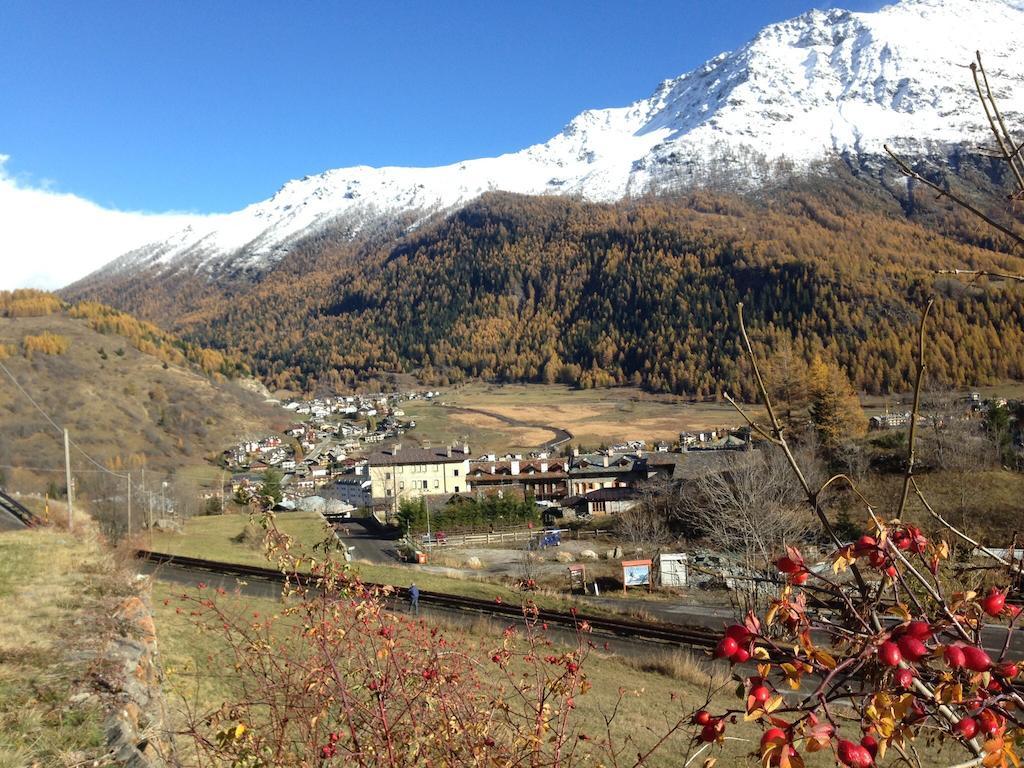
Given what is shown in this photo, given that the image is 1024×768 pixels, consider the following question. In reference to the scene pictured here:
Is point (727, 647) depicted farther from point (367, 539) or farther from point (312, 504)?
point (312, 504)

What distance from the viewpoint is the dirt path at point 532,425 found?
78.9 meters

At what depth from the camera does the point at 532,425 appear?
97.1 meters

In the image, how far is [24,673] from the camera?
6.06 metres

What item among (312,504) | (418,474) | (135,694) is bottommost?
(312,504)

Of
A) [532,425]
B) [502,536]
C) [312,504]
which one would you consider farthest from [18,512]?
[532,425]

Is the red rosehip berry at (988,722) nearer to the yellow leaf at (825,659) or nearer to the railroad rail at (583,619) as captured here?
the yellow leaf at (825,659)

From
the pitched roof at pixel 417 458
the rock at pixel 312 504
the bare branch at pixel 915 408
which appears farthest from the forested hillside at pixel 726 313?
the bare branch at pixel 915 408

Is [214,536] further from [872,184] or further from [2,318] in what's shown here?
[872,184]

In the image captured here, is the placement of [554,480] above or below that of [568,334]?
below

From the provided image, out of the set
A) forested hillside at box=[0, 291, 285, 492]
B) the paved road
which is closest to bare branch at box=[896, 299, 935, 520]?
the paved road

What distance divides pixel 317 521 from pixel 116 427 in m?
42.6

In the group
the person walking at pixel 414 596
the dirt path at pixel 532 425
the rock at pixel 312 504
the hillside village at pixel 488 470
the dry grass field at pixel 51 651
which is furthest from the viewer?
the dirt path at pixel 532 425

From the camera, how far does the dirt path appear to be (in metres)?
78.9

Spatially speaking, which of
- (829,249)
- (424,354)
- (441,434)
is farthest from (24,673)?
(424,354)
